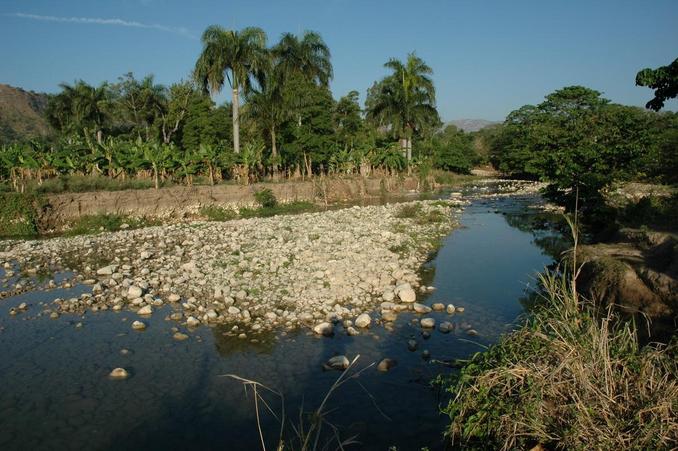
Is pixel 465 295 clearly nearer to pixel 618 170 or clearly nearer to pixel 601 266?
pixel 601 266

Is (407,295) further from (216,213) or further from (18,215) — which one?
(18,215)

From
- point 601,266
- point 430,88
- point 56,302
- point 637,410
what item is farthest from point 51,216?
point 430,88

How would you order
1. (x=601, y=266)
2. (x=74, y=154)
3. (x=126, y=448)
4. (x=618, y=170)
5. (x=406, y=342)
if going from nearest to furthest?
(x=126, y=448) → (x=406, y=342) → (x=601, y=266) → (x=618, y=170) → (x=74, y=154)

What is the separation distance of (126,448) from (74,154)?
1025 inches

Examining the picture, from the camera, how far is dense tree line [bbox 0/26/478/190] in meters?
28.0

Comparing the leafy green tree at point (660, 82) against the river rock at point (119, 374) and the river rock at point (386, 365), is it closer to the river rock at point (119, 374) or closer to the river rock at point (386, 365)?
the river rock at point (386, 365)

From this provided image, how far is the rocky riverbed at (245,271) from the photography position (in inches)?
410

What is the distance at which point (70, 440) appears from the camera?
20.3 feet

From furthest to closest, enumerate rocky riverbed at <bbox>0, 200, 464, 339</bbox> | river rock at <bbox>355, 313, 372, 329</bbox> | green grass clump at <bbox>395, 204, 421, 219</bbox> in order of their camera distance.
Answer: green grass clump at <bbox>395, 204, 421, 219</bbox>, rocky riverbed at <bbox>0, 200, 464, 339</bbox>, river rock at <bbox>355, 313, 372, 329</bbox>

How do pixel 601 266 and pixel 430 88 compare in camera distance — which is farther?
pixel 430 88

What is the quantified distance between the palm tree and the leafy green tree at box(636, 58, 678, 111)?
3152 centimetres

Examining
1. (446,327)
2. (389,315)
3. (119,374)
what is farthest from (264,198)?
(119,374)

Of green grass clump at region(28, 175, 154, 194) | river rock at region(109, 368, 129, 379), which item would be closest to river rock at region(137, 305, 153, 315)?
river rock at region(109, 368, 129, 379)

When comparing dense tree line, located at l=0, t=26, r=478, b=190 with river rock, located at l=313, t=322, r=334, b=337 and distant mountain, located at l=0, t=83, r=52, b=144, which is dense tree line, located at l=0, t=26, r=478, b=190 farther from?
distant mountain, located at l=0, t=83, r=52, b=144
